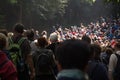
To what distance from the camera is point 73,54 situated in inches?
146

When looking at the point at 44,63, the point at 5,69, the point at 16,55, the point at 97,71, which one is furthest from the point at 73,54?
the point at 44,63

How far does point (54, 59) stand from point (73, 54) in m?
4.86

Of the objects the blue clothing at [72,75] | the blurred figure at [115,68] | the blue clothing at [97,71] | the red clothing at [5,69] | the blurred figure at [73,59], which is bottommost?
the blurred figure at [115,68]

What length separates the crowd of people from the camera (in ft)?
12.2

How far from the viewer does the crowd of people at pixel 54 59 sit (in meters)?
3.71

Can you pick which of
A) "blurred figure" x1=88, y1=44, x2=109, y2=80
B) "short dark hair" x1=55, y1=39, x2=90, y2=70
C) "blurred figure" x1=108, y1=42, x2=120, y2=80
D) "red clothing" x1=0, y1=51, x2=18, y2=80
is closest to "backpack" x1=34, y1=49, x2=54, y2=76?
"blurred figure" x1=108, y1=42, x2=120, y2=80

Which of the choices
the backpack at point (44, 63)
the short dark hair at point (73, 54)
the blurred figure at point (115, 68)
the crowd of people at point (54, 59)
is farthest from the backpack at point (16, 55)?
the short dark hair at point (73, 54)

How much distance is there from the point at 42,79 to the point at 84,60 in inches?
187

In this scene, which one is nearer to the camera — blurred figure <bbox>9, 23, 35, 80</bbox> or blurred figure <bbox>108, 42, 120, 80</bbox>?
blurred figure <bbox>108, 42, 120, 80</bbox>

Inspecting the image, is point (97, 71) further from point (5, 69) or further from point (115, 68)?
point (115, 68)

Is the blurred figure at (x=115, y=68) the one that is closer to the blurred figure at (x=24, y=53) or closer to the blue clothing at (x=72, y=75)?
the blurred figure at (x=24, y=53)

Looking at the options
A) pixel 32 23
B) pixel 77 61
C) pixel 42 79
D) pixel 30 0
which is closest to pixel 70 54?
pixel 77 61

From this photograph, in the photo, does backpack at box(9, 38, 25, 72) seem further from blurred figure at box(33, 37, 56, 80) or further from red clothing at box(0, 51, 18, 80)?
red clothing at box(0, 51, 18, 80)

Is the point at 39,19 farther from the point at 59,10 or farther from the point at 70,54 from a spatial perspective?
the point at 70,54
